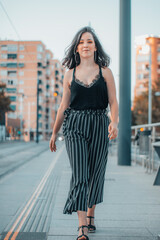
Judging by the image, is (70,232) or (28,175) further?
(28,175)

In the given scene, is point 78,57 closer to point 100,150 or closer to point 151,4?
point 100,150

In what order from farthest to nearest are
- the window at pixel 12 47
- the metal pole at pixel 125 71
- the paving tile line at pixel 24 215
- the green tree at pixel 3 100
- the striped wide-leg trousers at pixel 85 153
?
1. the green tree at pixel 3 100
2. the window at pixel 12 47
3. the metal pole at pixel 125 71
4. the paving tile line at pixel 24 215
5. the striped wide-leg trousers at pixel 85 153

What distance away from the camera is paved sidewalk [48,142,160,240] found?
3.49m

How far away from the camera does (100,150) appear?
129 inches

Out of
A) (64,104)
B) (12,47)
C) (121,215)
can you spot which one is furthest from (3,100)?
(64,104)

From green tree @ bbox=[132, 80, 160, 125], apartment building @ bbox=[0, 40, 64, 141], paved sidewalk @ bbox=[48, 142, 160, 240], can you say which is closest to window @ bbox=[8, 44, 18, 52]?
apartment building @ bbox=[0, 40, 64, 141]

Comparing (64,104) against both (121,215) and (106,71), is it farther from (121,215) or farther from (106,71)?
(121,215)

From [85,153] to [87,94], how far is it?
537mm

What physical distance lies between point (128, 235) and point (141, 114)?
4255 centimetres

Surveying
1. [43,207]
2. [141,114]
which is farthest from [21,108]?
[43,207]

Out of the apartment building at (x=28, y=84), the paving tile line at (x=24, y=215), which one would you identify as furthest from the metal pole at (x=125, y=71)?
the paving tile line at (x=24, y=215)

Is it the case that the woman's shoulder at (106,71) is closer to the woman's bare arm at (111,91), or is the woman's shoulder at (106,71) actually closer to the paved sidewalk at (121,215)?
the woman's bare arm at (111,91)

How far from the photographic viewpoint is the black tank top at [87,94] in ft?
10.6

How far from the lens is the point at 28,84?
3500 centimetres
